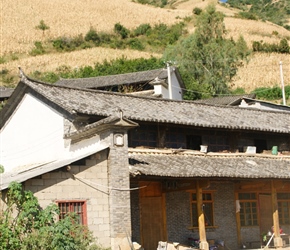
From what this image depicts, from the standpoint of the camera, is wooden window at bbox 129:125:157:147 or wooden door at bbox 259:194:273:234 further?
wooden door at bbox 259:194:273:234

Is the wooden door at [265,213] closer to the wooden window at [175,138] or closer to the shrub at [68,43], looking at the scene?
the wooden window at [175,138]

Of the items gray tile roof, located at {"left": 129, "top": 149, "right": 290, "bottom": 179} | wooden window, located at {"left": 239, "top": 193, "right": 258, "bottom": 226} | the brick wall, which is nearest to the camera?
the brick wall

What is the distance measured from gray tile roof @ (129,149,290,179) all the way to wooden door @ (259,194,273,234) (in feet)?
5.02

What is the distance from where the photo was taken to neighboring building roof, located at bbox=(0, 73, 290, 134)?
20875mm

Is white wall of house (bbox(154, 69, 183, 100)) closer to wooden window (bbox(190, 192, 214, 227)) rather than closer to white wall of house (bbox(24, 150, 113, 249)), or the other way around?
wooden window (bbox(190, 192, 214, 227))

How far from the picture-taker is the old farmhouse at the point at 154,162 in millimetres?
16734

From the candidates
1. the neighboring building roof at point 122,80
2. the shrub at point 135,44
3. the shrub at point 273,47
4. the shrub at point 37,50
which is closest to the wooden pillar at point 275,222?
the neighboring building roof at point 122,80

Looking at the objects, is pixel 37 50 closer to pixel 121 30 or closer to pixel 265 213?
pixel 121 30

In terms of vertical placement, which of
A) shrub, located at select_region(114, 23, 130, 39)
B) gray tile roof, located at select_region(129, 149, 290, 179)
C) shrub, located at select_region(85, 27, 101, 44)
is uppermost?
shrub, located at select_region(114, 23, 130, 39)

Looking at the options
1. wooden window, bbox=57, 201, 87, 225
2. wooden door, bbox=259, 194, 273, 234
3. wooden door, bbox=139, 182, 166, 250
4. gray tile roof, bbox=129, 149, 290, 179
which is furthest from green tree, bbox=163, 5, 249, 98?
wooden window, bbox=57, 201, 87, 225

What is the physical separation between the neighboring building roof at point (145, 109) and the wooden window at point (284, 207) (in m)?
2.58

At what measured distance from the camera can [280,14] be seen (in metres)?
119

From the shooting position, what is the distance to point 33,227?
14688 mm

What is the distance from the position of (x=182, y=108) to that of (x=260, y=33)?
5808cm
